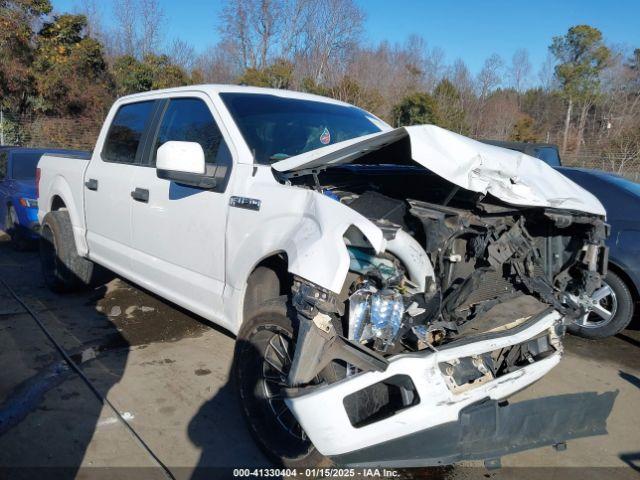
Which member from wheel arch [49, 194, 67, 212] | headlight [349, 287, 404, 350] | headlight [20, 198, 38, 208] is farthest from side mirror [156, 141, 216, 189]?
headlight [20, 198, 38, 208]

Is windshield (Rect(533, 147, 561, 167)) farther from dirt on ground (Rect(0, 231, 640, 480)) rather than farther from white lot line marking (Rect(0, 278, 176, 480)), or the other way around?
white lot line marking (Rect(0, 278, 176, 480))

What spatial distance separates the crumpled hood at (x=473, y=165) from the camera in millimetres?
2715

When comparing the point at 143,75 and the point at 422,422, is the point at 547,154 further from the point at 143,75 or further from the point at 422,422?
the point at 143,75

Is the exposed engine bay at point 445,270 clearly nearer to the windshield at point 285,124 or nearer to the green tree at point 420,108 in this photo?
the windshield at point 285,124

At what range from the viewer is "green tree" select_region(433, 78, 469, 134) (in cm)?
2227

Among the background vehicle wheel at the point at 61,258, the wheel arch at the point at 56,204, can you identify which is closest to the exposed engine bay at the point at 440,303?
the background vehicle wheel at the point at 61,258

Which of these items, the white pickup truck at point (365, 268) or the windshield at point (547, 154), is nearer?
the white pickup truck at point (365, 268)

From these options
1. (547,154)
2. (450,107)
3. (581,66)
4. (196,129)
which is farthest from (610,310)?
(581,66)

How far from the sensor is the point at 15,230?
26.5 feet

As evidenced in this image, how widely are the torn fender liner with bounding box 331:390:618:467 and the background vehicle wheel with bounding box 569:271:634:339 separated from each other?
117 inches

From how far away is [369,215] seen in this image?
3.11m

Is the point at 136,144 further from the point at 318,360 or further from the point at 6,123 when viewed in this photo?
the point at 6,123

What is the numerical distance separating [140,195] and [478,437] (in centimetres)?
302

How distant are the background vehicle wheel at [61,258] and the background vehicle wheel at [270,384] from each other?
10.8 feet
